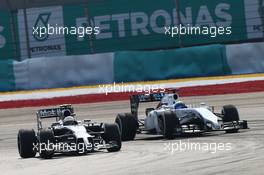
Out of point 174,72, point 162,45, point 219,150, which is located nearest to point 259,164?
point 219,150

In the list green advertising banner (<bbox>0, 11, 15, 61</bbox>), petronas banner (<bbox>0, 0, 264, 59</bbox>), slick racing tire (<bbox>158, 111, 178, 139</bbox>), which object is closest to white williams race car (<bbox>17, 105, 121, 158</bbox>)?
slick racing tire (<bbox>158, 111, 178, 139</bbox>)

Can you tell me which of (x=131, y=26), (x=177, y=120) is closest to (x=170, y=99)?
(x=177, y=120)

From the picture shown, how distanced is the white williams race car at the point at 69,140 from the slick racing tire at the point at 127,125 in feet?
6.35

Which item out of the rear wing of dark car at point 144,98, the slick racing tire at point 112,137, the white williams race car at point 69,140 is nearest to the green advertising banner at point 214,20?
the rear wing of dark car at point 144,98

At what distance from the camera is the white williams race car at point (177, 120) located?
14625 mm

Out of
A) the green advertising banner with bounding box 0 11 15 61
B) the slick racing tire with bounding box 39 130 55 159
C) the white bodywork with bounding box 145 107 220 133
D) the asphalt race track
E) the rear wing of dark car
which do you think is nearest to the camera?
the asphalt race track

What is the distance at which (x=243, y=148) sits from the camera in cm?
1199

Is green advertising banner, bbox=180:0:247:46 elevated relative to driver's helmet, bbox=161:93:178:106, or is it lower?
elevated

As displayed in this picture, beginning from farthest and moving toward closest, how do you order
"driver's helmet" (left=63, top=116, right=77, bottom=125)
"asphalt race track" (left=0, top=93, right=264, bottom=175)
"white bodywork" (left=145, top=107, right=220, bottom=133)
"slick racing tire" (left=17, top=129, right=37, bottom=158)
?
"white bodywork" (left=145, top=107, right=220, bottom=133)
"driver's helmet" (left=63, top=116, right=77, bottom=125)
"slick racing tire" (left=17, top=129, right=37, bottom=158)
"asphalt race track" (left=0, top=93, right=264, bottom=175)

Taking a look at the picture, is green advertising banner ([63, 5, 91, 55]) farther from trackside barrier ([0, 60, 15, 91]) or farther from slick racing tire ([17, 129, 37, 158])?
slick racing tire ([17, 129, 37, 158])

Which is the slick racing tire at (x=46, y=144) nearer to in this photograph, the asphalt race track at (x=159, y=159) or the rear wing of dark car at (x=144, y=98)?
the asphalt race track at (x=159, y=159)

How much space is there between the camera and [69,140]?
13.0 meters

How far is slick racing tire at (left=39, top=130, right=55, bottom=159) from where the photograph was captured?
12.7m

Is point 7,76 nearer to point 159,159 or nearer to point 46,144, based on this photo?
point 46,144
